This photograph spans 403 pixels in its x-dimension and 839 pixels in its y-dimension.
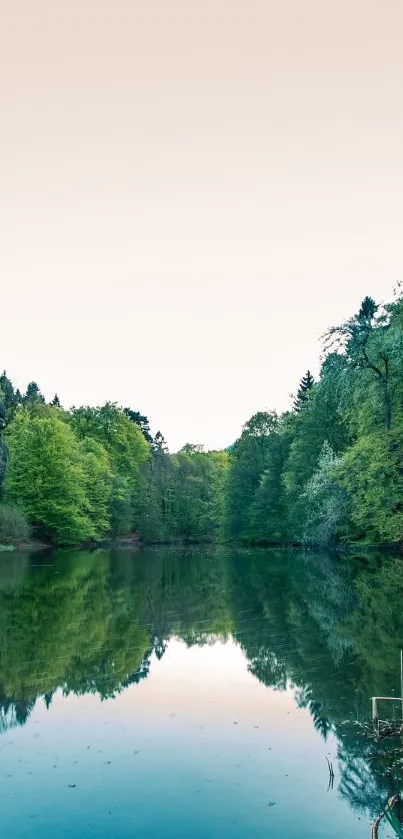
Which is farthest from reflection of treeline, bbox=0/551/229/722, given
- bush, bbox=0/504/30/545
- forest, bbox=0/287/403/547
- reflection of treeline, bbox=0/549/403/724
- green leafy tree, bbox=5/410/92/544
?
green leafy tree, bbox=5/410/92/544

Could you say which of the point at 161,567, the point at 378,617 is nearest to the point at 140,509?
the point at 161,567

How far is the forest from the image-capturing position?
34.5 m

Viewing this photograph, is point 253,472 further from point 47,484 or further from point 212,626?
point 212,626

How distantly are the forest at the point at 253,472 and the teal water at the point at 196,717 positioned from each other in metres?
12.3

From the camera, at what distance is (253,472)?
273 feet

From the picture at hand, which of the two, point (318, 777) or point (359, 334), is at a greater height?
point (359, 334)

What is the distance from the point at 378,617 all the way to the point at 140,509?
7178cm

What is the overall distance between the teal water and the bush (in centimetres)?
3959

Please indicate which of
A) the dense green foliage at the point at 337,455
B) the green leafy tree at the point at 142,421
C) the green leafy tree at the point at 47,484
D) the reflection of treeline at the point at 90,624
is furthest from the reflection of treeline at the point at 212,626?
the green leafy tree at the point at 142,421

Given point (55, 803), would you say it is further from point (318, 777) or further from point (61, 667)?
point (61, 667)

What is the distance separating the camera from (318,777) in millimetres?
9180

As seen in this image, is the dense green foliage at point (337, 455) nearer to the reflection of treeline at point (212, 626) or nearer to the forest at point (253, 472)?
the forest at point (253, 472)

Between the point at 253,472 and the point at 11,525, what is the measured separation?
3097cm

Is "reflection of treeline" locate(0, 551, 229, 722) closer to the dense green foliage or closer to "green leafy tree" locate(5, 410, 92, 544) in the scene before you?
the dense green foliage
